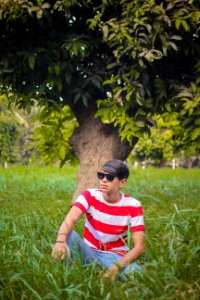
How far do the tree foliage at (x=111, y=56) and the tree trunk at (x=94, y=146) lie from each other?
0.57 meters

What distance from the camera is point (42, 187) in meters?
11.2

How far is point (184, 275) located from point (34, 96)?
4059 mm

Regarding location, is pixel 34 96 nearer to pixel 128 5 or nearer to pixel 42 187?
pixel 128 5

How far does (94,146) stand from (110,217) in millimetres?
3541

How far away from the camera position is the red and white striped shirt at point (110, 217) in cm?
396

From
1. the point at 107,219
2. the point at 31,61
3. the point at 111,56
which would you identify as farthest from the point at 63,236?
the point at 111,56

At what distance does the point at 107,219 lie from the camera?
4.01m

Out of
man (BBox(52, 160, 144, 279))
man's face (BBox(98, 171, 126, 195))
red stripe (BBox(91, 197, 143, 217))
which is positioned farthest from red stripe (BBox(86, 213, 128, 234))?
man's face (BBox(98, 171, 126, 195))

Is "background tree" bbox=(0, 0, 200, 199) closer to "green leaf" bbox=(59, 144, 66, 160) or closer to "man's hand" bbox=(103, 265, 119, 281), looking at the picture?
"green leaf" bbox=(59, 144, 66, 160)

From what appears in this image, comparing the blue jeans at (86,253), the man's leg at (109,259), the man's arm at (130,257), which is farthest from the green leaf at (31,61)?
the man's arm at (130,257)

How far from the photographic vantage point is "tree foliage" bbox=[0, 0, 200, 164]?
19.5 ft

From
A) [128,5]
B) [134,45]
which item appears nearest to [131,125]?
[134,45]

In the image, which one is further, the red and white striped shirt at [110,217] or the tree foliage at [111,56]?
the tree foliage at [111,56]

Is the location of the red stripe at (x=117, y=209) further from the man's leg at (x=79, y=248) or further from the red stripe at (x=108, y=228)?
the man's leg at (x=79, y=248)
